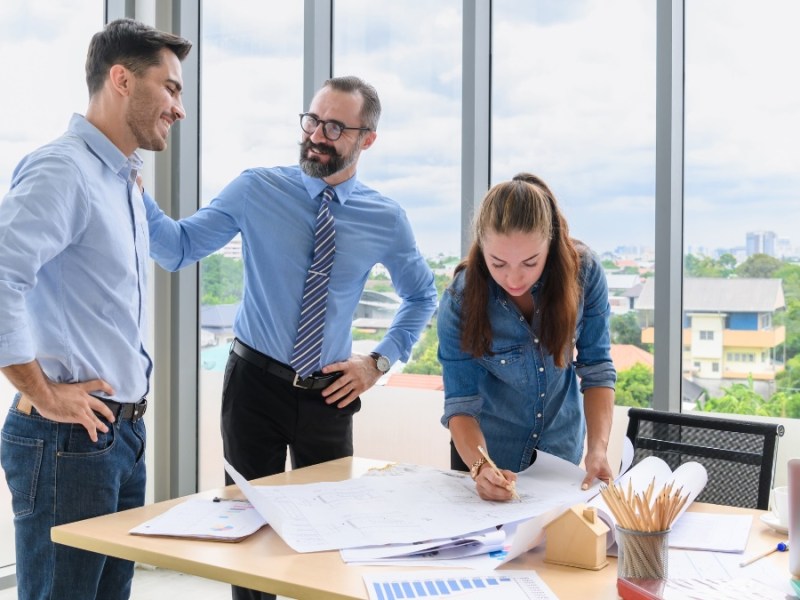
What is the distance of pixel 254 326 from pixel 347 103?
2.47 ft

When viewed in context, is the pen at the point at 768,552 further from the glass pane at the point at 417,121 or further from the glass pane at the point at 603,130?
the glass pane at the point at 417,121

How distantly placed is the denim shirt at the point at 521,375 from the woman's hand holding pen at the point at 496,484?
10.2 inches

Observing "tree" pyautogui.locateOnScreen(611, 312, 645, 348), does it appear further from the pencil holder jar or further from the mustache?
the pencil holder jar

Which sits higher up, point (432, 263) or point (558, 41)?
point (558, 41)

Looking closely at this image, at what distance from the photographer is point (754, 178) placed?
297cm

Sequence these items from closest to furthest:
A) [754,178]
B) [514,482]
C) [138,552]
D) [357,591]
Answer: [357,591], [138,552], [514,482], [754,178]

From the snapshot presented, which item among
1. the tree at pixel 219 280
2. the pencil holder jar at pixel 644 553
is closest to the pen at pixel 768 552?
the pencil holder jar at pixel 644 553

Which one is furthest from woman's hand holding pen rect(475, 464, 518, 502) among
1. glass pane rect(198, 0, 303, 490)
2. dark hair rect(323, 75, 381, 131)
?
glass pane rect(198, 0, 303, 490)

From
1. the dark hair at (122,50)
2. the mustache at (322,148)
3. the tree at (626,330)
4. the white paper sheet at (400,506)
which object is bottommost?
the white paper sheet at (400,506)

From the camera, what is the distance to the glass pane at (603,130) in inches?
125

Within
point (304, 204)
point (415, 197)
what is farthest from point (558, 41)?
point (304, 204)

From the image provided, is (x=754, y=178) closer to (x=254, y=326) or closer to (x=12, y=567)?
(x=254, y=326)

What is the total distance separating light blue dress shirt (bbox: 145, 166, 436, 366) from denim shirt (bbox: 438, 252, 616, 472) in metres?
0.65

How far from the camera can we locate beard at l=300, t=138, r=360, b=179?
8.90 feet
